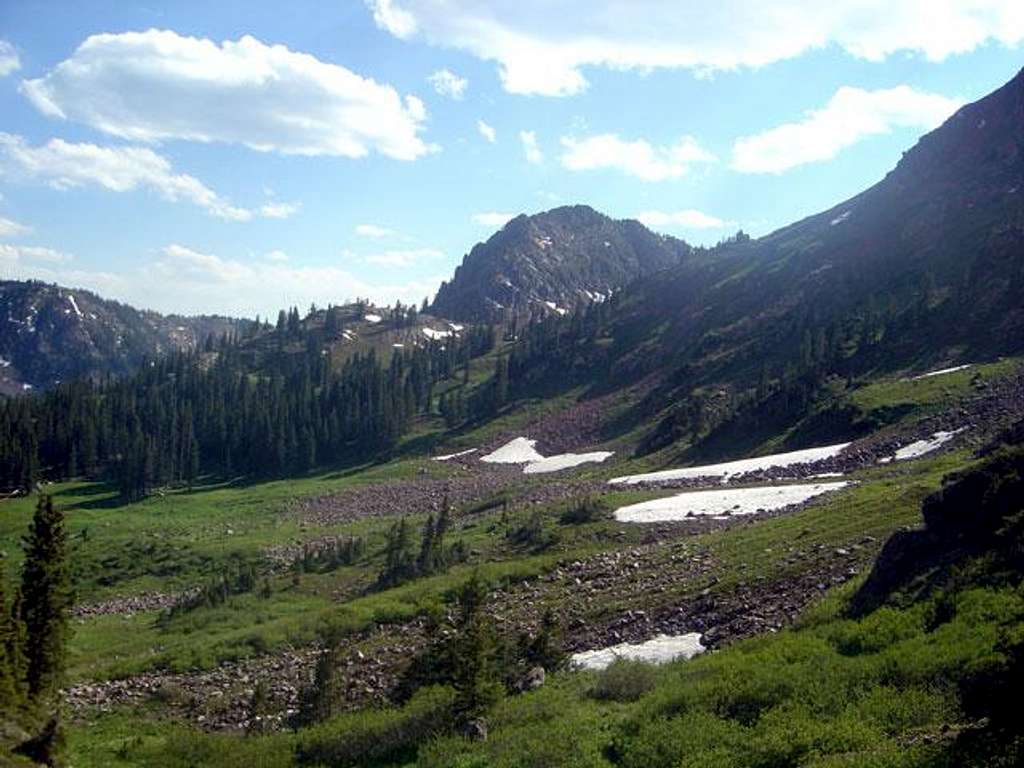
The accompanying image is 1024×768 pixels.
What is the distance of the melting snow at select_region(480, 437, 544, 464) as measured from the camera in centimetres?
11744

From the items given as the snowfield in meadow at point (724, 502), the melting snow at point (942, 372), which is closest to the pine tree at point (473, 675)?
the snowfield in meadow at point (724, 502)

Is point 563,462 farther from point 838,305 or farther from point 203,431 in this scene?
point 203,431

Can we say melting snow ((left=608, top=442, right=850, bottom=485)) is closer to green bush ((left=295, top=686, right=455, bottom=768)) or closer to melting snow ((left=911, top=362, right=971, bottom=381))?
melting snow ((left=911, top=362, right=971, bottom=381))

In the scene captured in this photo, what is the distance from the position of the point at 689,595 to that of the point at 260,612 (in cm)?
3129

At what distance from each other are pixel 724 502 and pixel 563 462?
52431 mm

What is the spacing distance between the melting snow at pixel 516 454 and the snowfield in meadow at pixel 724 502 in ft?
189

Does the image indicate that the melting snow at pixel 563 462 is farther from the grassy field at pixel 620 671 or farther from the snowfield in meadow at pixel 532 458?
the grassy field at pixel 620 671

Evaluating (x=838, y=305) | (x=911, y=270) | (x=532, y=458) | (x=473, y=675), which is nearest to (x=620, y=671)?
(x=473, y=675)

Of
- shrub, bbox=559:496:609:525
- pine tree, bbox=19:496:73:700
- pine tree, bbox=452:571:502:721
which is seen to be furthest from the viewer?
shrub, bbox=559:496:609:525

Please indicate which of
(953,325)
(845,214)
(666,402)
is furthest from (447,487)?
(845,214)

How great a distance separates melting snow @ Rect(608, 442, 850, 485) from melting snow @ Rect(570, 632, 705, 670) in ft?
126

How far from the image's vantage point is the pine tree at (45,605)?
103 feet

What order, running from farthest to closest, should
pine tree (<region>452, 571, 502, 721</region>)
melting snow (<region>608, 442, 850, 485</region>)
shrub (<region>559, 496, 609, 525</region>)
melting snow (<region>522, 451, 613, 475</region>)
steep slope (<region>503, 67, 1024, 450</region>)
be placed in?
melting snow (<region>522, 451, 613, 475</region>), steep slope (<region>503, 67, 1024, 450</region>), melting snow (<region>608, 442, 850, 485</region>), shrub (<region>559, 496, 609, 525</region>), pine tree (<region>452, 571, 502, 721</region>)

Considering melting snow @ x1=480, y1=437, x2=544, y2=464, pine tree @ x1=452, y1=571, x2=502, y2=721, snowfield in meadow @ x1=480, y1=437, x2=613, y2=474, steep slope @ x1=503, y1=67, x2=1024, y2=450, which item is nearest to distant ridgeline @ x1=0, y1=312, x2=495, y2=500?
melting snow @ x1=480, y1=437, x2=544, y2=464
